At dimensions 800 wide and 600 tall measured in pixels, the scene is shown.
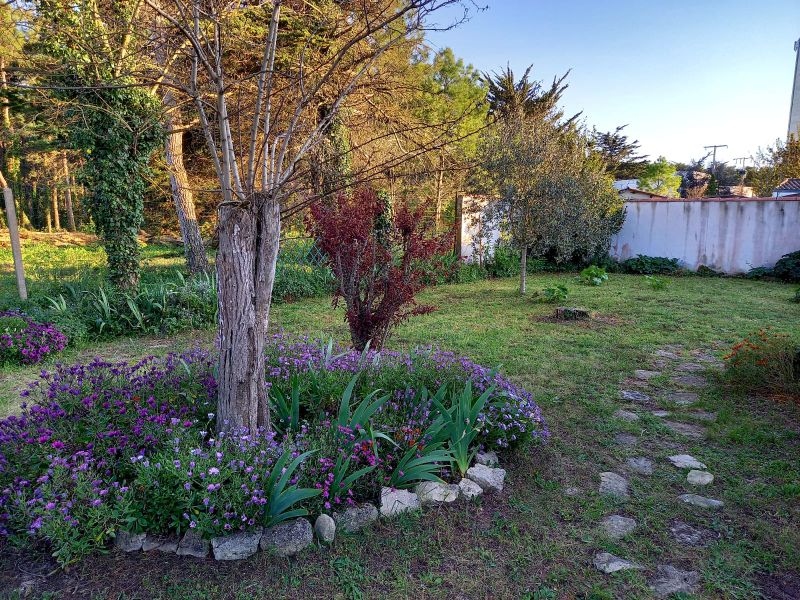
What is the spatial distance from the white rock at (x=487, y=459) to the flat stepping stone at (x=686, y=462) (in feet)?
3.95

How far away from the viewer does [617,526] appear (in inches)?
95.7

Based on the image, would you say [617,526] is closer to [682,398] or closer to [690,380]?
[682,398]

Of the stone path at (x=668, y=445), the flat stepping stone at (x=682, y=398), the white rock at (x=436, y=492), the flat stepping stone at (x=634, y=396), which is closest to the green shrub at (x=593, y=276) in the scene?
the stone path at (x=668, y=445)

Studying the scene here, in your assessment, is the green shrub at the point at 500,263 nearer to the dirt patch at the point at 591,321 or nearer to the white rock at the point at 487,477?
the dirt patch at the point at 591,321

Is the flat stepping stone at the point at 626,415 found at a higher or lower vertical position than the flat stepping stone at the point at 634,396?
lower

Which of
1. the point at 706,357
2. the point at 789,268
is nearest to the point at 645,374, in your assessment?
the point at 706,357

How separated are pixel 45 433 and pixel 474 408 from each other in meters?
2.26

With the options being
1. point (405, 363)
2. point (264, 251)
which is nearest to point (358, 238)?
point (405, 363)

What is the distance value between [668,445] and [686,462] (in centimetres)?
26

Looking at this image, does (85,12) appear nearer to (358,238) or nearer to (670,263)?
(358,238)

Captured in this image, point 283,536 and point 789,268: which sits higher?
point 789,268

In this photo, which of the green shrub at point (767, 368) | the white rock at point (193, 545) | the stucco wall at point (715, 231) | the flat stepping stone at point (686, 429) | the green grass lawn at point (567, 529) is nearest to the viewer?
the green grass lawn at point (567, 529)

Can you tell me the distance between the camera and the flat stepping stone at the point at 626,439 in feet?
11.1

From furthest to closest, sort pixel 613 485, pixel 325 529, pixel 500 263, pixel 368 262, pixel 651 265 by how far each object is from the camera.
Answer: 1. pixel 651 265
2. pixel 500 263
3. pixel 368 262
4. pixel 613 485
5. pixel 325 529
